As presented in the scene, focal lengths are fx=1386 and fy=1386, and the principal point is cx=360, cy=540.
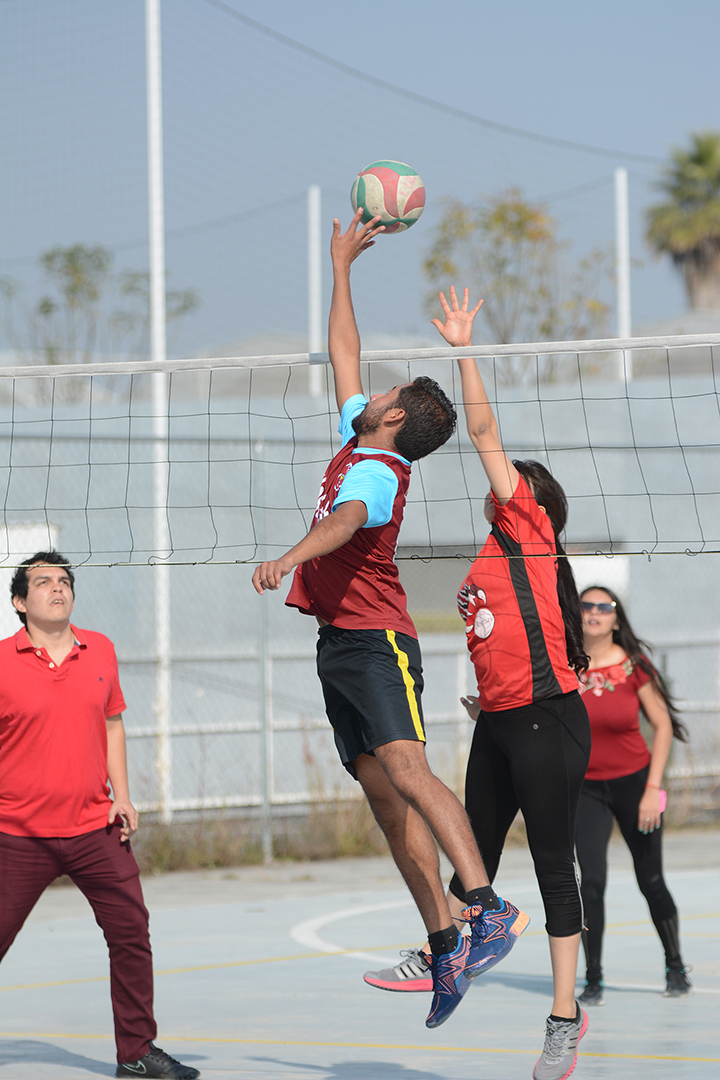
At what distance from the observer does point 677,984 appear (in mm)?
7238

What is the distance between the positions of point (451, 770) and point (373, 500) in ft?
26.2

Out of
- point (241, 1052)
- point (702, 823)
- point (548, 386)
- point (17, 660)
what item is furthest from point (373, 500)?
A: point (548, 386)

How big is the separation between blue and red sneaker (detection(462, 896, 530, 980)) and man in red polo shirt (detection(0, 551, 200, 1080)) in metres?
1.68

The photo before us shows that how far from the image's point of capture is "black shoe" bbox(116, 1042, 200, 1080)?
584 cm

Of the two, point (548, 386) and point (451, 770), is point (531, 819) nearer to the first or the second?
point (451, 770)

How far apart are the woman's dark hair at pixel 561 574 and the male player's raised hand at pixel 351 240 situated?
41.7 inches

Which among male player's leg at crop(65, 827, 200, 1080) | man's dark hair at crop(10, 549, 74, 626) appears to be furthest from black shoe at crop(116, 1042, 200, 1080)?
man's dark hair at crop(10, 549, 74, 626)

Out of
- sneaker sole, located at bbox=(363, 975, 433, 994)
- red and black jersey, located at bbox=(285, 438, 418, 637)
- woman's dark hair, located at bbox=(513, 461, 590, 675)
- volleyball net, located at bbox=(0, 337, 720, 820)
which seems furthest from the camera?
volleyball net, located at bbox=(0, 337, 720, 820)

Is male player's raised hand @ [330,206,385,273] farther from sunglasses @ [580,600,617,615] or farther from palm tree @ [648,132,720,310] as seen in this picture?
palm tree @ [648,132,720,310]

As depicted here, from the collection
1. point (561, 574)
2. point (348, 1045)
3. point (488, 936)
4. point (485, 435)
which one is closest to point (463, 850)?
point (488, 936)

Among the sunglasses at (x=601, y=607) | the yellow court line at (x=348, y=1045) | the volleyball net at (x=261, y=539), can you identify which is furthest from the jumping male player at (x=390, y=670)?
the volleyball net at (x=261, y=539)

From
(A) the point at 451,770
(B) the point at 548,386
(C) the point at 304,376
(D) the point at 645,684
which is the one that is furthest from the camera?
(C) the point at 304,376

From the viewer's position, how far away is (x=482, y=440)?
5.20 meters

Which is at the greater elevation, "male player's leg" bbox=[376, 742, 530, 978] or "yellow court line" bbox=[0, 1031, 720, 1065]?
"male player's leg" bbox=[376, 742, 530, 978]
